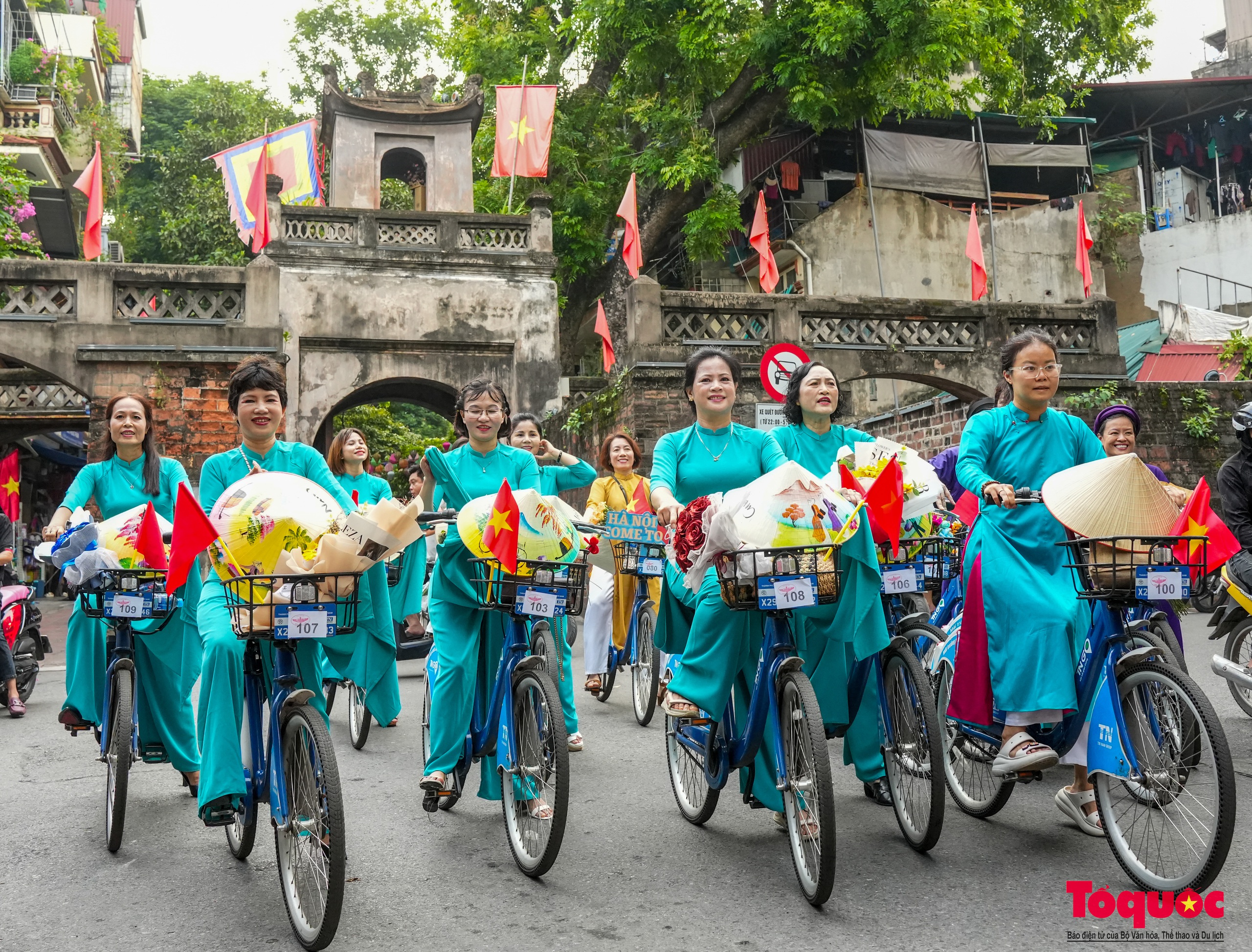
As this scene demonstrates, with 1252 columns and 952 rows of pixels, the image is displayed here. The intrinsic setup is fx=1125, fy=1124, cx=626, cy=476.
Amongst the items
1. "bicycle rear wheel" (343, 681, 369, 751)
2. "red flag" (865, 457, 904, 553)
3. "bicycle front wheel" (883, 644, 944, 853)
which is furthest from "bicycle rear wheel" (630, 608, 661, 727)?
"red flag" (865, 457, 904, 553)

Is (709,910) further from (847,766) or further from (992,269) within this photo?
(992,269)

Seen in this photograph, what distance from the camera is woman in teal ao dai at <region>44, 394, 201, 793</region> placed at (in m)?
4.87

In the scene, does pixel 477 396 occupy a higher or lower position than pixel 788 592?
higher

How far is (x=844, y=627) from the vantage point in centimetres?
397

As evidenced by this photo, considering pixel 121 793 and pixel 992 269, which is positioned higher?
pixel 992 269

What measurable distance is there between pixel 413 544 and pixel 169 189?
26.9 metres

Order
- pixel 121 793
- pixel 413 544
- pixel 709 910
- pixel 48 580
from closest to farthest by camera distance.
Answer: pixel 709 910 → pixel 121 793 → pixel 413 544 → pixel 48 580

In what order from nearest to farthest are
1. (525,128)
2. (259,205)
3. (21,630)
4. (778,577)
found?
1. (778,577)
2. (21,630)
3. (259,205)
4. (525,128)

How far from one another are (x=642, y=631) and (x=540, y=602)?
10.6 ft

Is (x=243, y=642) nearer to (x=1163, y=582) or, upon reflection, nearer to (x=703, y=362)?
(x=703, y=362)

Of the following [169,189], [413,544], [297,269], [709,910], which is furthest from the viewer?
[169,189]

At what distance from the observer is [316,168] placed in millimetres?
18547

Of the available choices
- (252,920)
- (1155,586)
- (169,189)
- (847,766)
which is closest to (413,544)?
(847,766)

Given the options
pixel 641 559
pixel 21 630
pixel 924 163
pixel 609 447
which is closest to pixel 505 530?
pixel 641 559
